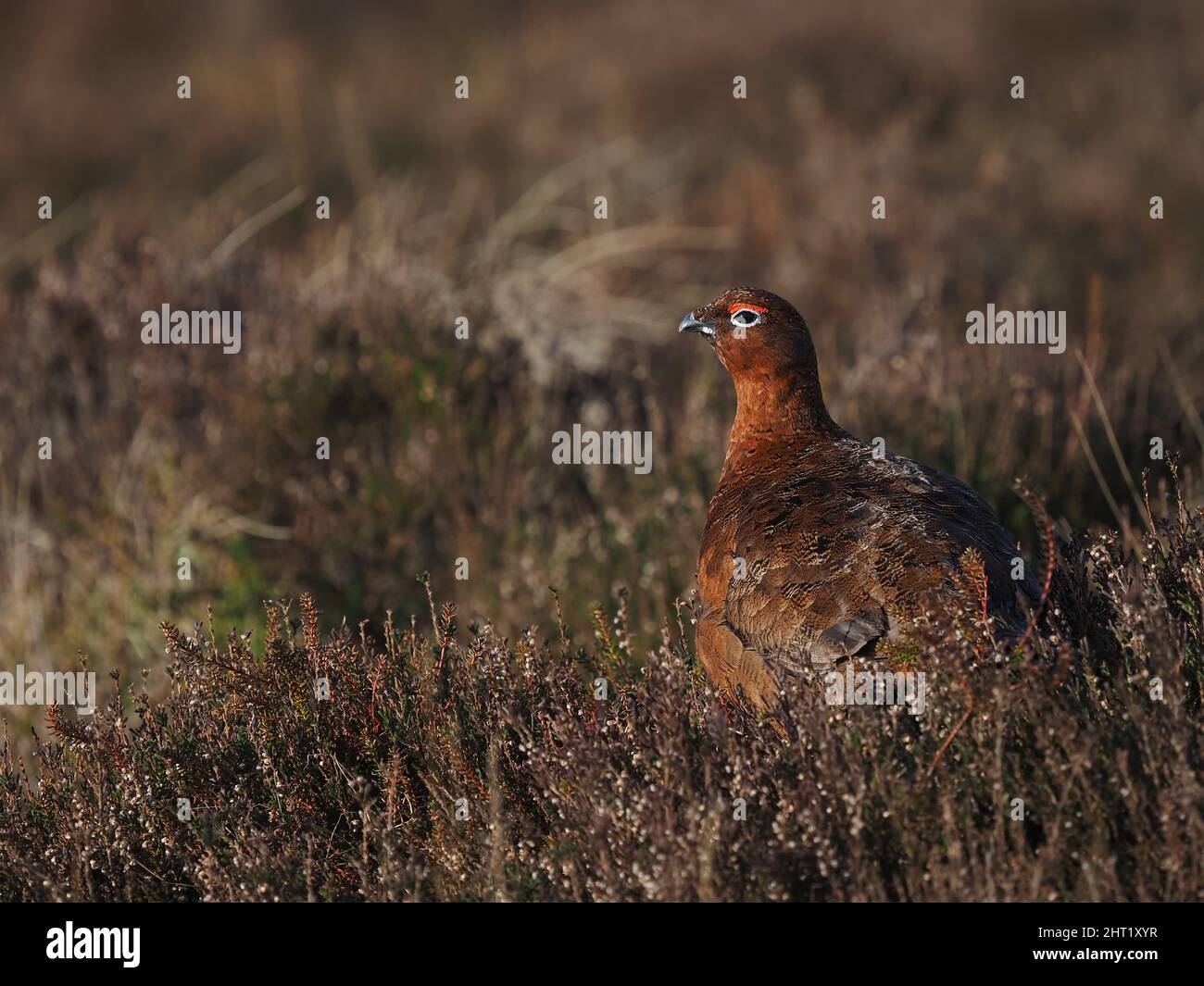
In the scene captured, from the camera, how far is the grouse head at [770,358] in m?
3.94

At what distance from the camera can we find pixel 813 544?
3.17 metres

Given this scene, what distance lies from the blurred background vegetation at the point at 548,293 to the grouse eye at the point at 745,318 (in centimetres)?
117

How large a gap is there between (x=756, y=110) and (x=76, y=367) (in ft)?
22.5

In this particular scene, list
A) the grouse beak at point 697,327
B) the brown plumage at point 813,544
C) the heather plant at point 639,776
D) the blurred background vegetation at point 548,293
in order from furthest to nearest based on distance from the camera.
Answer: the blurred background vegetation at point 548,293 → the grouse beak at point 697,327 → the brown plumage at point 813,544 → the heather plant at point 639,776

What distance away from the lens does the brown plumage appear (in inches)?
117

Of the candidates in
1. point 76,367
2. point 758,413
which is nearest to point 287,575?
point 76,367

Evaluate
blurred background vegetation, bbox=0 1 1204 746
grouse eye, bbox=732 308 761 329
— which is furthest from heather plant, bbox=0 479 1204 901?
blurred background vegetation, bbox=0 1 1204 746

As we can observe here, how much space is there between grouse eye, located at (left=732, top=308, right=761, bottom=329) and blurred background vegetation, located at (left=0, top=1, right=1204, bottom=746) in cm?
117

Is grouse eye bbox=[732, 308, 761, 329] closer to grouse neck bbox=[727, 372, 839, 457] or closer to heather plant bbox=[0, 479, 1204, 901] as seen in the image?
grouse neck bbox=[727, 372, 839, 457]

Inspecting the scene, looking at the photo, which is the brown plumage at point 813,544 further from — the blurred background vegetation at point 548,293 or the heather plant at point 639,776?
the blurred background vegetation at point 548,293

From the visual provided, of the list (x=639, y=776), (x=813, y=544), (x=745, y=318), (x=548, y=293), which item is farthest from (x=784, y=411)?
(x=548, y=293)

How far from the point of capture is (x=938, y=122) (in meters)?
11.1

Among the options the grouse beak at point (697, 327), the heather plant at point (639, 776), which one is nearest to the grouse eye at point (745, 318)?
the grouse beak at point (697, 327)
